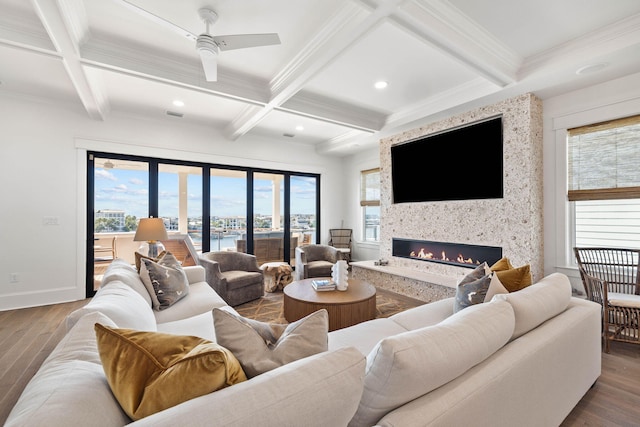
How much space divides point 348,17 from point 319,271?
3.46 meters

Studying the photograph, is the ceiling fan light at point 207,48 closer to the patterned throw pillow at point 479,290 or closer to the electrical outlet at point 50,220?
the patterned throw pillow at point 479,290

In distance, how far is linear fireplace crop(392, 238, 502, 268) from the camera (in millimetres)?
3791

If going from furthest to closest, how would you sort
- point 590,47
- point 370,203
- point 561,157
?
point 370,203
point 561,157
point 590,47

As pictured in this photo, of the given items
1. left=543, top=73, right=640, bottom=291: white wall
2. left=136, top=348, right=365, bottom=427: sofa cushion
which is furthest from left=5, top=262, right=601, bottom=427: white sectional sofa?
left=543, top=73, right=640, bottom=291: white wall

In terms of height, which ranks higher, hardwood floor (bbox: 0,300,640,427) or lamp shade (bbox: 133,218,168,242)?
lamp shade (bbox: 133,218,168,242)

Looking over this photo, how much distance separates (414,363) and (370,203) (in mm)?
5505

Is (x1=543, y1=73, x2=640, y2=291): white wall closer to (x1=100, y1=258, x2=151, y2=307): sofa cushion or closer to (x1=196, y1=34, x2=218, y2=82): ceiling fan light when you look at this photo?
(x1=196, y1=34, x2=218, y2=82): ceiling fan light

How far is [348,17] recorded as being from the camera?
2.24 m

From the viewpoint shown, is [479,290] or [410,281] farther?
[410,281]

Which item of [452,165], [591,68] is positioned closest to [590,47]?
[591,68]

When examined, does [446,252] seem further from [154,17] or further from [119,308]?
[154,17]

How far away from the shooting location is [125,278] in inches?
84.1

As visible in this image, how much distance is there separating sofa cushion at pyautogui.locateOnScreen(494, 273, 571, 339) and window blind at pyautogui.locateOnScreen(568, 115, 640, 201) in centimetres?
212

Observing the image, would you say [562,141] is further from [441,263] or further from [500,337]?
[500,337]
